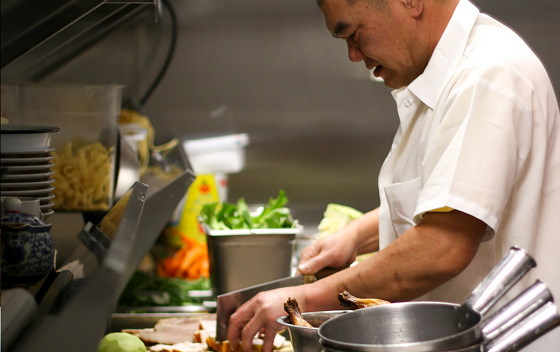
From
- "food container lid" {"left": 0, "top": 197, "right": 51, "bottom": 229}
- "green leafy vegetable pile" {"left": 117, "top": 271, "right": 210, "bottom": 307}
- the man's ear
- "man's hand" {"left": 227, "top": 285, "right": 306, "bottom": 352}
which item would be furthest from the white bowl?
"green leafy vegetable pile" {"left": 117, "top": 271, "right": 210, "bottom": 307}

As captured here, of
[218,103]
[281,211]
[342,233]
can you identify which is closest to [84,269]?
[342,233]

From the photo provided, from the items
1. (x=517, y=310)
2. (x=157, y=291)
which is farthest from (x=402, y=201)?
(x=157, y=291)

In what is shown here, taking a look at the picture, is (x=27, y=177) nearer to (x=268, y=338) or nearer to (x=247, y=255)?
(x=268, y=338)

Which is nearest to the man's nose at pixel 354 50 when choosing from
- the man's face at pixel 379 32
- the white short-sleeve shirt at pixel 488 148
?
the man's face at pixel 379 32

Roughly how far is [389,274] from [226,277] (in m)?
0.84

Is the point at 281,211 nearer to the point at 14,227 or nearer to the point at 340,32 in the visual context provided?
the point at 340,32

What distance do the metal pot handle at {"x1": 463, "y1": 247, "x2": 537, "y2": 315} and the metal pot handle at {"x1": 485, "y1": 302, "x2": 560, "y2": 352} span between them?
0.04 metres

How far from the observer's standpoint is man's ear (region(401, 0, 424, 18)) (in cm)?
124

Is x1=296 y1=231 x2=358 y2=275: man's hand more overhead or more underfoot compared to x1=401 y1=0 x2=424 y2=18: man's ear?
more underfoot

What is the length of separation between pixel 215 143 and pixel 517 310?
240 cm

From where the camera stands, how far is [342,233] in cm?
168

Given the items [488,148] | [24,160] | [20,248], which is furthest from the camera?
[488,148]

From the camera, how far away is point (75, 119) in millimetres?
1362

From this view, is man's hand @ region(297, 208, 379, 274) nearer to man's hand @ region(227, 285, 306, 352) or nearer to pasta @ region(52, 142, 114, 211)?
man's hand @ region(227, 285, 306, 352)
